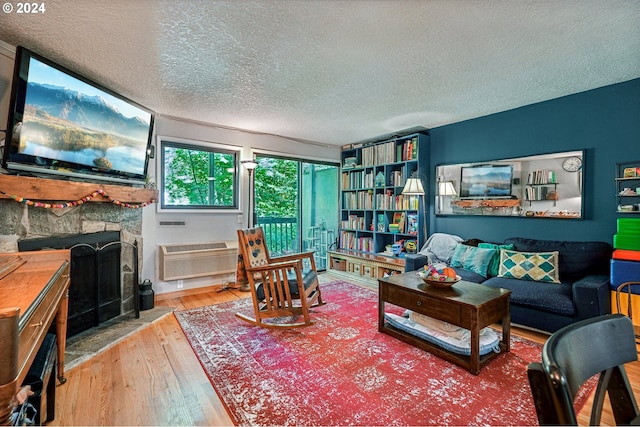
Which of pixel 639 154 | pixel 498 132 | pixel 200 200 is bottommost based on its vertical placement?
pixel 200 200

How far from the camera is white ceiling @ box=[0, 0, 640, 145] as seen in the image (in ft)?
5.78

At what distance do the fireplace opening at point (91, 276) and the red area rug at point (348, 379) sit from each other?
793mm

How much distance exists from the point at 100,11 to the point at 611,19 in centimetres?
320

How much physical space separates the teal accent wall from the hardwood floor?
4.47 ft

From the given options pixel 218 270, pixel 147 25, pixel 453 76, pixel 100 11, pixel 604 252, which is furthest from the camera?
pixel 218 270

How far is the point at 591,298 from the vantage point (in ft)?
7.79

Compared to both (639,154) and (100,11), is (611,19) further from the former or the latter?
(100,11)

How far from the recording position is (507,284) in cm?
284

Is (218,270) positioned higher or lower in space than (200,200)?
lower

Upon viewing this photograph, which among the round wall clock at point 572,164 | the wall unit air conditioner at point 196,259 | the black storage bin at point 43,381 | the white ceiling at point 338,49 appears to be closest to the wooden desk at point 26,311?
the black storage bin at point 43,381

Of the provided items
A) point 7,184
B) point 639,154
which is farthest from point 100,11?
point 639,154

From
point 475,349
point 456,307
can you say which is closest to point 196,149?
point 456,307

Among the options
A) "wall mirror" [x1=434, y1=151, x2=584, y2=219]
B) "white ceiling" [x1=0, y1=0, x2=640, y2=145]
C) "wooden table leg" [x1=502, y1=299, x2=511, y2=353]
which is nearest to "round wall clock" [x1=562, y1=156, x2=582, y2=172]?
"wall mirror" [x1=434, y1=151, x2=584, y2=219]

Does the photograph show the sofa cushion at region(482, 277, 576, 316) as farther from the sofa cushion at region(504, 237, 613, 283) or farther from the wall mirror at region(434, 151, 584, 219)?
the wall mirror at region(434, 151, 584, 219)
